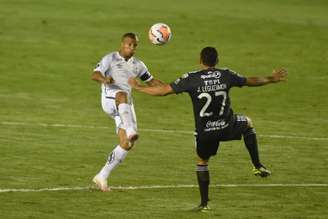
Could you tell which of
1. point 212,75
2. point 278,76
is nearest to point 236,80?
point 212,75

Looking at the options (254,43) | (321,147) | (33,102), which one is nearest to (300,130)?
(321,147)

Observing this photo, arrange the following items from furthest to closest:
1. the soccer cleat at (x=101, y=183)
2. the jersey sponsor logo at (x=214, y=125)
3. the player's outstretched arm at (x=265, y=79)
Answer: the soccer cleat at (x=101, y=183) → the player's outstretched arm at (x=265, y=79) → the jersey sponsor logo at (x=214, y=125)

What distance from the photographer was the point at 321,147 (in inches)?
1042

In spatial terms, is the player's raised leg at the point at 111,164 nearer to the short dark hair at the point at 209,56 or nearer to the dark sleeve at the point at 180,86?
the dark sleeve at the point at 180,86

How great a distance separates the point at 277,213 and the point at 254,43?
1073 inches

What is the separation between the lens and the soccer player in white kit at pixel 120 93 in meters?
19.7

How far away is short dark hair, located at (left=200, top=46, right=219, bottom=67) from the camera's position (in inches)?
696

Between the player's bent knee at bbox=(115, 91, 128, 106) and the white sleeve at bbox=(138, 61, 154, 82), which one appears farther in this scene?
the white sleeve at bbox=(138, 61, 154, 82)

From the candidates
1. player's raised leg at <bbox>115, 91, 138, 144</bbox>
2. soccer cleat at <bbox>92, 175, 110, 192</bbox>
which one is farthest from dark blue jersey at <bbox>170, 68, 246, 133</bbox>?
soccer cleat at <bbox>92, 175, 110, 192</bbox>

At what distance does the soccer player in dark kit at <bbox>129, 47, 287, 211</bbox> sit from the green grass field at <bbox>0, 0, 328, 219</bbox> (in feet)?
3.17

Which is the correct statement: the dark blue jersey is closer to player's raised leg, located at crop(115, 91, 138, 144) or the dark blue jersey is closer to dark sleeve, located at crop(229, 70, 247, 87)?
dark sleeve, located at crop(229, 70, 247, 87)

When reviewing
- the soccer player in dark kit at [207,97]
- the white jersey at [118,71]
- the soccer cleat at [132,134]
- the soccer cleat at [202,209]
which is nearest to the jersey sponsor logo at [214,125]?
the soccer player in dark kit at [207,97]

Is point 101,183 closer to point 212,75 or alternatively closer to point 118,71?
point 118,71

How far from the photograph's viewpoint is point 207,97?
698 inches
